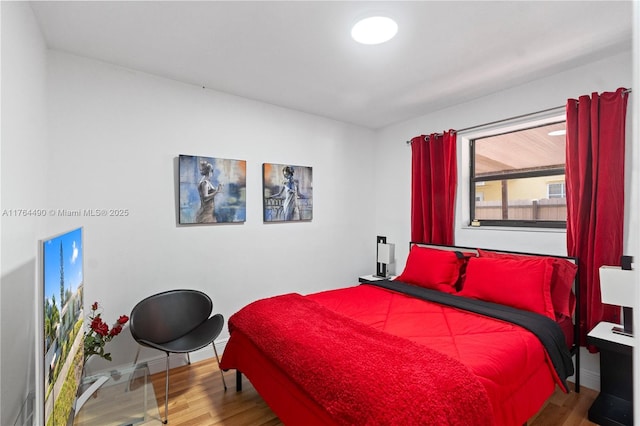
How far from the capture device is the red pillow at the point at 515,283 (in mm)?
2254

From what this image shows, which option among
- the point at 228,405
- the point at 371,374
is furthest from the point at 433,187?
the point at 228,405

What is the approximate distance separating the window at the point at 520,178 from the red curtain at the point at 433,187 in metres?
0.31

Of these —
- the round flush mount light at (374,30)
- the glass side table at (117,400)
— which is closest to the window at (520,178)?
the round flush mount light at (374,30)

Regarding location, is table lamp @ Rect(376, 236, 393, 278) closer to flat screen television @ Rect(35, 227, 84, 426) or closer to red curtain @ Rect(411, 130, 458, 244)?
red curtain @ Rect(411, 130, 458, 244)

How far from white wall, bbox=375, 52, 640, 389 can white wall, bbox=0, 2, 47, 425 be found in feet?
10.4

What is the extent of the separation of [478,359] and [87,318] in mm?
2790

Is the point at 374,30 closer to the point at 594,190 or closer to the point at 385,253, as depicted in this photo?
the point at 594,190

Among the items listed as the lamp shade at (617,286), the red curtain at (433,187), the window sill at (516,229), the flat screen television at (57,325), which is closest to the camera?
the flat screen television at (57,325)

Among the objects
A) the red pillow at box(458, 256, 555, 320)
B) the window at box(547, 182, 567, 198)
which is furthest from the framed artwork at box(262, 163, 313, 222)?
the window at box(547, 182, 567, 198)

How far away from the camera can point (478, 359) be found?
1.59m

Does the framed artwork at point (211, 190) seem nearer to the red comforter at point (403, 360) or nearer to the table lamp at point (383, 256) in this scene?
the red comforter at point (403, 360)

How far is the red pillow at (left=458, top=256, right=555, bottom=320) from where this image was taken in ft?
Answer: 7.39

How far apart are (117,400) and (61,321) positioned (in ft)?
3.06

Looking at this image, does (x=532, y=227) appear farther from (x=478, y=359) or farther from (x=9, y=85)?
(x=9, y=85)
